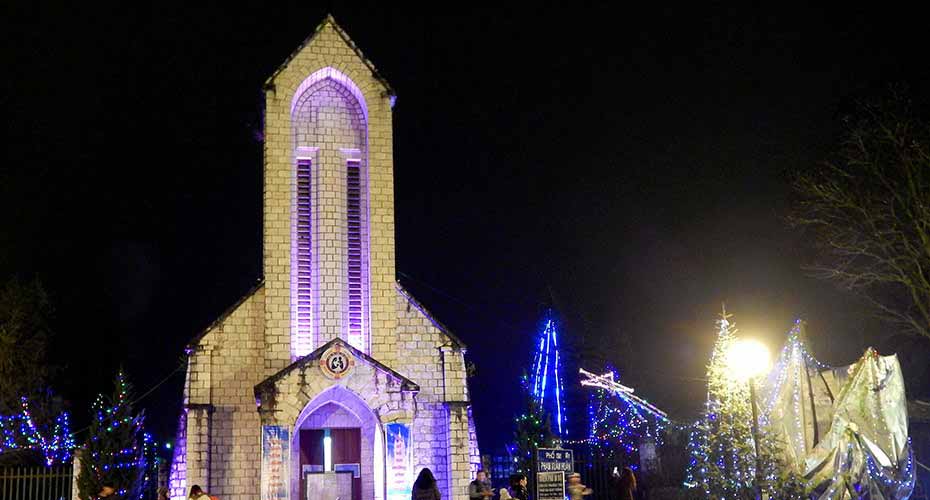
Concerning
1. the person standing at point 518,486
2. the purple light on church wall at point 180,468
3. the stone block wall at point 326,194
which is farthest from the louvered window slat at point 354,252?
the person standing at point 518,486

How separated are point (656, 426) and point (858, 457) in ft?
39.8

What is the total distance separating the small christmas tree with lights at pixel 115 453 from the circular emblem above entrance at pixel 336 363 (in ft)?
17.5

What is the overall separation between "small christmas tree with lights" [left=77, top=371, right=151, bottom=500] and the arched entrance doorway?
12.9 ft

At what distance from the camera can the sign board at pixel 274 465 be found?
21516mm

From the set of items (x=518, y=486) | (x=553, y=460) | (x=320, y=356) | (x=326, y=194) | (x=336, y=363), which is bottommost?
(x=518, y=486)

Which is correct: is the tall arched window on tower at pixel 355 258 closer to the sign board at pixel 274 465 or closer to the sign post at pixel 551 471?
the sign board at pixel 274 465

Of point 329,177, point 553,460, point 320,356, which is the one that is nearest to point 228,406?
point 320,356

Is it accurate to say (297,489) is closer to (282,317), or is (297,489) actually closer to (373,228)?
(282,317)

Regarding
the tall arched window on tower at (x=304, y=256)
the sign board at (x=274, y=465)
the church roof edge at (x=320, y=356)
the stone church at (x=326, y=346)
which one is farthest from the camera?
the tall arched window on tower at (x=304, y=256)

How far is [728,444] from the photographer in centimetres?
2116

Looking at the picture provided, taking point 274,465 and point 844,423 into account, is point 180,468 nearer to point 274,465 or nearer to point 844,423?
point 274,465

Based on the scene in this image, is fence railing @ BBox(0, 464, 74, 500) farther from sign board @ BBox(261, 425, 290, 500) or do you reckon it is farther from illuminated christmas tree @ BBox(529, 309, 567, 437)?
illuminated christmas tree @ BBox(529, 309, 567, 437)

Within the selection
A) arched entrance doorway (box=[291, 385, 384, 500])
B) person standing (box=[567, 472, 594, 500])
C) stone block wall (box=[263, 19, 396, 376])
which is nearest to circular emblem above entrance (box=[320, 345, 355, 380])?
arched entrance doorway (box=[291, 385, 384, 500])

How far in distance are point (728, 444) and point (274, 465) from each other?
10.5 meters
